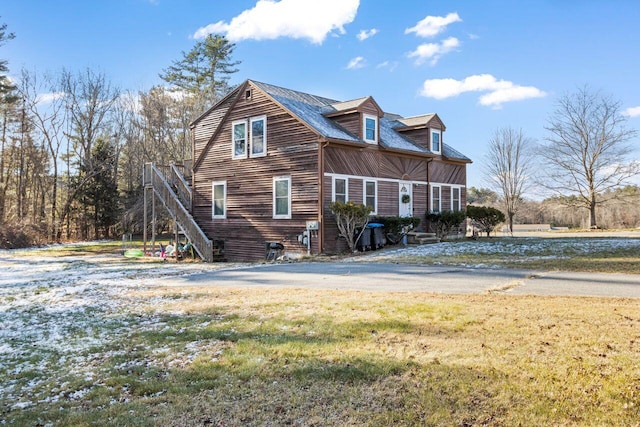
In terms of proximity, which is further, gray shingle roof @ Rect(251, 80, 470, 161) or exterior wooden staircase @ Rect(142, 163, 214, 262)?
exterior wooden staircase @ Rect(142, 163, 214, 262)

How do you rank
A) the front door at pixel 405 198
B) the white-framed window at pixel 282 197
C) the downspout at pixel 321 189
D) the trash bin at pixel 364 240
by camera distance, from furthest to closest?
the front door at pixel 405 198 → the white-framed window at pixel 282 197 → the trash bin at pixel 364 240 → the downspout at pixel 321 189

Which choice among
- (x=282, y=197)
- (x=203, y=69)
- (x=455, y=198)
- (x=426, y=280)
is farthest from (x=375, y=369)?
(x=203, y=69)

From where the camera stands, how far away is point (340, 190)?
718 inches

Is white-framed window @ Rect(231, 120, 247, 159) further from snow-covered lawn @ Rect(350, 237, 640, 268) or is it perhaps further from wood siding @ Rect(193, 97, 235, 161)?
snow-covered lawn @ Rect(350, 237, 640, 268)

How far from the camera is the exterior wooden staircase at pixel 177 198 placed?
19178 millimetres

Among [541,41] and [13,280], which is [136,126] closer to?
[13,280]

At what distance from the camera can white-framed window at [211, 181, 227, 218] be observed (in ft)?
69.3

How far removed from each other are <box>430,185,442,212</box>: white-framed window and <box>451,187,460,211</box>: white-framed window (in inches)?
54.1

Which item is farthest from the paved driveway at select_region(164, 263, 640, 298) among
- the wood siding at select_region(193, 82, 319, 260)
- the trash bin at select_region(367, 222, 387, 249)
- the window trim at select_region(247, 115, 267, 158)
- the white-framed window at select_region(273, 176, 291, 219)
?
the window trim at select_region(247, 115, 267, 158)

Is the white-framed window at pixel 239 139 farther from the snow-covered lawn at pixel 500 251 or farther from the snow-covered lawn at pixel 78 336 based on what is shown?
the snow-covered lawn at pixel 78 336

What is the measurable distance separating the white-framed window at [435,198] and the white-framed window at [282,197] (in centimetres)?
822

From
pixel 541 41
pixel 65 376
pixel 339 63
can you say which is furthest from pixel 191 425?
pixel 339 63

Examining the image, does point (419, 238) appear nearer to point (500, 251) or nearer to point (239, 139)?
point (500, 251)

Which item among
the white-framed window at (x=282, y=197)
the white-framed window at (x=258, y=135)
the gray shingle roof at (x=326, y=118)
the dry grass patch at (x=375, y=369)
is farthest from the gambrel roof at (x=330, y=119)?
the dry grass patch at (x=375, y=369)
